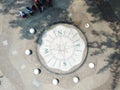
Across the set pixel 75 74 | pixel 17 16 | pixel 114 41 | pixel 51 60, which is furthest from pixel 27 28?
pixel 114 41

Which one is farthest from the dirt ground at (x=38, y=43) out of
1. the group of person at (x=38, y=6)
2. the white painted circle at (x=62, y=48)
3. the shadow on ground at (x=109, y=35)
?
the white painted circle at (x=62, y=48)

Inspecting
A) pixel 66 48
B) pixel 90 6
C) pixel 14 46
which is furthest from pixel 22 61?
pixel 90 6

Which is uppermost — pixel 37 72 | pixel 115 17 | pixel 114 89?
pixel 115 17

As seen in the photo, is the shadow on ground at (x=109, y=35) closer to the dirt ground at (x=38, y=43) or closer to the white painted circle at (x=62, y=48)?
the dirt ground at (x=38, y=43)

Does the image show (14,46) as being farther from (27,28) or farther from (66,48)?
(66,48)

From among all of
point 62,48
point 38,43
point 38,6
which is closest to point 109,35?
point 62,48

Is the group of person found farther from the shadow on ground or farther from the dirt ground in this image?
the shadow on ground

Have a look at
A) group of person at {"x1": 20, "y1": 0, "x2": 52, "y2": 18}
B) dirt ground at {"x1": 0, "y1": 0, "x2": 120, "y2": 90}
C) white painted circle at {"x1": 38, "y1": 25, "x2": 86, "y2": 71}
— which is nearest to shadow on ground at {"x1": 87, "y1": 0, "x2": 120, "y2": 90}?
dirt ground at {"x1": 0, "y1": 0, "x2": 120, "y2": 90}

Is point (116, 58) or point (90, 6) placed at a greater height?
point (90, 6)
